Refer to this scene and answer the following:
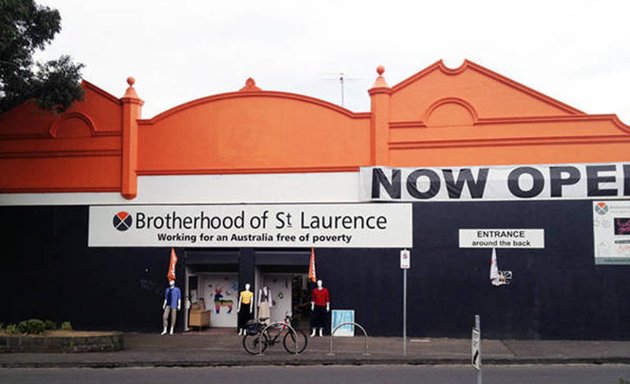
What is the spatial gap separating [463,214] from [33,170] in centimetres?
1354

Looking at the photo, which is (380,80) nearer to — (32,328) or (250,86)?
(250,86)

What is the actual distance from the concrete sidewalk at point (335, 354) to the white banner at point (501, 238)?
8.81 ft

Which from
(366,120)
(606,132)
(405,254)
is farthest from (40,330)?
(606,132)

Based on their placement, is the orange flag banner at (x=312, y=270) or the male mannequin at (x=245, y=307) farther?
the male mannequin at (x=245, y=307)

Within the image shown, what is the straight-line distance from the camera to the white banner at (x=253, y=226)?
826 inches

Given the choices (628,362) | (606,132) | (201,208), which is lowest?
(628,362)

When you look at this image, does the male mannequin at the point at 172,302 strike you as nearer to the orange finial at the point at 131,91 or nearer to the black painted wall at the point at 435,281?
the black painted wall at the point at 435,281

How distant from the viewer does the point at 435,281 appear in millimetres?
20625

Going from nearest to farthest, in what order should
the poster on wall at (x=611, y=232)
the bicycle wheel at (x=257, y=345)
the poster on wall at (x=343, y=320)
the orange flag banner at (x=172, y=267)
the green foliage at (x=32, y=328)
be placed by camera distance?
the bicycle wheel at (x=257, y=345)
the green foliage at (x=32, y=328)
the poster on wall at (x=611, y=232)
the poster on wall at (x=343, y=320)
the orange flag banner at (x=172, y=267)

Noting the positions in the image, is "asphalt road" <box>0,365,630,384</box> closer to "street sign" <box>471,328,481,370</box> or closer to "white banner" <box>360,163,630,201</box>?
"street sign" <box>471,328,481,370</box>

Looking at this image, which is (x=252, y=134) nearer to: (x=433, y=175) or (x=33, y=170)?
(x=433, y=175)

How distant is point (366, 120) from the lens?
21469 millimetres

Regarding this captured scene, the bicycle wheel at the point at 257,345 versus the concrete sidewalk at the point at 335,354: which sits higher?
the bicycle wheel at the point at 257,345

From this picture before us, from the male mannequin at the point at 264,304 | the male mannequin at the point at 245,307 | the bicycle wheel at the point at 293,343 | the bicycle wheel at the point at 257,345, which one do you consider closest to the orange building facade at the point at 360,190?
the male mannequin at the point at 264,304
